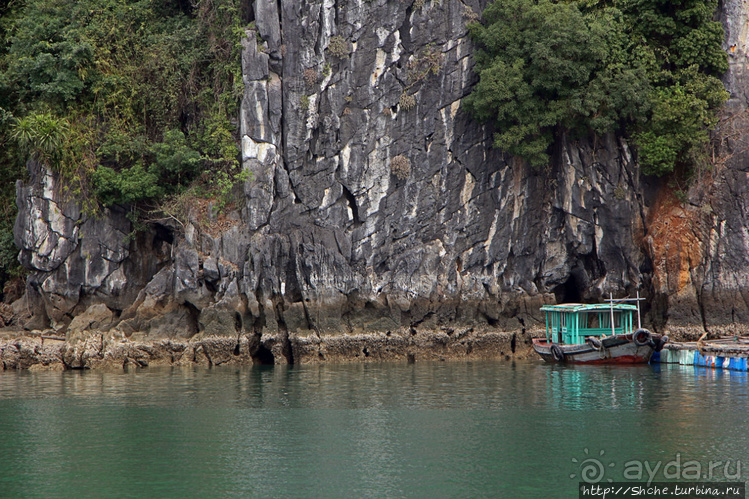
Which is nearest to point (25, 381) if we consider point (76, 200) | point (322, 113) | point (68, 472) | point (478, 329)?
point (76, 200)

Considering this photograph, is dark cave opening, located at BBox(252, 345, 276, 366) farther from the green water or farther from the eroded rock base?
the green water

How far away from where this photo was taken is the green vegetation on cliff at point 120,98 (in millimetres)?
31234

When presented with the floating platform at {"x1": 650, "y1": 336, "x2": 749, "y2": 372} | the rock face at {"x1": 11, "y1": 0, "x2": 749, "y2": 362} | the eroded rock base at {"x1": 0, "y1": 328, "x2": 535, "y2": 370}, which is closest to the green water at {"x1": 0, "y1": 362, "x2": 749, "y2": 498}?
the floating platform at {"x1": 650, "y1": 336, "x2": 749, "y2": 372}

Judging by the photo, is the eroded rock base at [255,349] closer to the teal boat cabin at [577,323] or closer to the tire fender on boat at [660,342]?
the teal boat cabin at [577,323]

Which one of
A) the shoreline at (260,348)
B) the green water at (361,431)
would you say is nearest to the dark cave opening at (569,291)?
the shoreline at (260,348)

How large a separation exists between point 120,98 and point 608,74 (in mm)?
18766

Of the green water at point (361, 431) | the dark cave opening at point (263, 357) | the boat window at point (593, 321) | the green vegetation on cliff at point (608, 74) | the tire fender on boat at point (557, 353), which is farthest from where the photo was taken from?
the boat window at point (593, 321)

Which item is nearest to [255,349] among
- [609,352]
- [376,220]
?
[376,220]

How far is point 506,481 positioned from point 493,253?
57.1 feet

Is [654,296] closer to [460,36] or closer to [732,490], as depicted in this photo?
[460,36]

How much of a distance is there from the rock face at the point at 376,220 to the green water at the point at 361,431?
→ 412 cm

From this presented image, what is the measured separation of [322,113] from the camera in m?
31.1

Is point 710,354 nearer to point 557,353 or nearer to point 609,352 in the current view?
point 609,352

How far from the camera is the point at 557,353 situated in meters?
28.9
